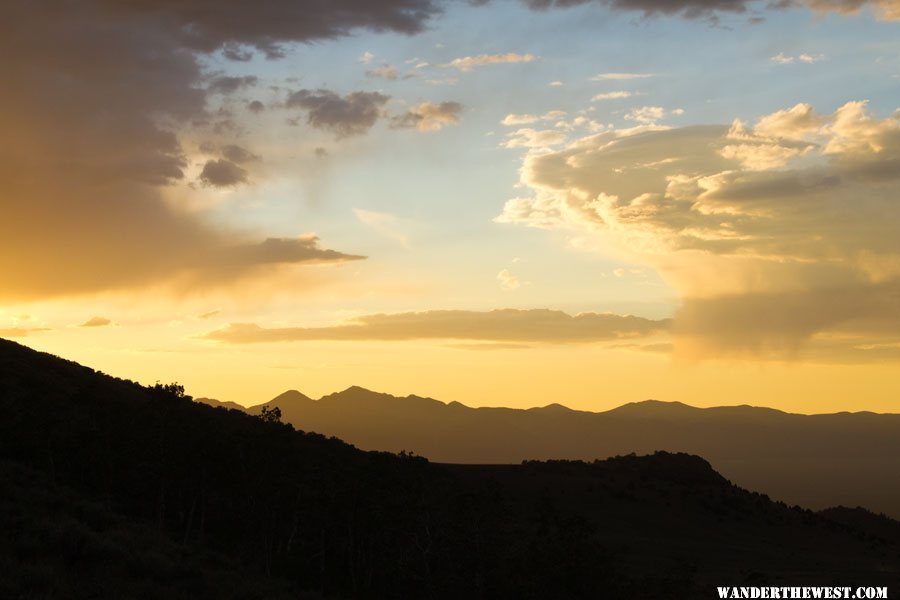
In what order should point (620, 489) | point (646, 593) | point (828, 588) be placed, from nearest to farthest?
point (646, 593)
point (828, 588)
point (620, 489)

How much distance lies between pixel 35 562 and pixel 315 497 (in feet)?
116

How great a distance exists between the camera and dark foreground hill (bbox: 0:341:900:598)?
25.1m

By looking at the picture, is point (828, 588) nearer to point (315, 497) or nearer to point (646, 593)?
point (646, 593)

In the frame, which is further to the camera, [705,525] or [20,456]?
[705,525]

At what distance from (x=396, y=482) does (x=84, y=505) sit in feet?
78.5

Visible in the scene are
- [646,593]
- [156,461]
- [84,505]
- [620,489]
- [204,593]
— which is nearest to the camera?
[204,593]

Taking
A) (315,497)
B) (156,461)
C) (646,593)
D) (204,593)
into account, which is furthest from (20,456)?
(646,593)

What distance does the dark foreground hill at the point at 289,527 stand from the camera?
25091mm

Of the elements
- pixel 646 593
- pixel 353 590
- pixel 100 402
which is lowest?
pixel 353 590

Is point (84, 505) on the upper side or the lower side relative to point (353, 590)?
upper

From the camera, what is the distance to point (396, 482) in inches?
2094

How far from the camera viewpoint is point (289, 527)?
58844 mm

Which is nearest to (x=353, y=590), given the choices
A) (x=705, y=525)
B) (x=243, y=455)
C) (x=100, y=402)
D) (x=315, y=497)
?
(x=315, y=497)

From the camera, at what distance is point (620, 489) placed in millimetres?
96938
